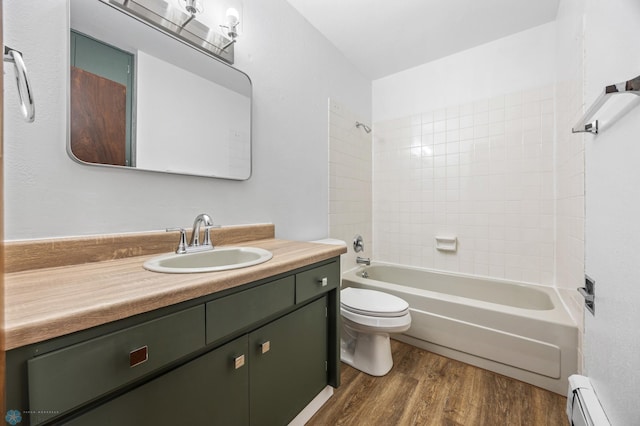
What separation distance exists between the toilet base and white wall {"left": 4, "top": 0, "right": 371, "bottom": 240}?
0.81 meters

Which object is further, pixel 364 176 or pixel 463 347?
pixel 364 176

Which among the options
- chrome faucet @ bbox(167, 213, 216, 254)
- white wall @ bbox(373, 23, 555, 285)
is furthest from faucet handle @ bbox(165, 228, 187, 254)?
white wall @ bbox(373, 23, 555, 285)

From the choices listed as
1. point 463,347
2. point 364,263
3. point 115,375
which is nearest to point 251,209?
point 115,375

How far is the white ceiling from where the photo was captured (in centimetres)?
180

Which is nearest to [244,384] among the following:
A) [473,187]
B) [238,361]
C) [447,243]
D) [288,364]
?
[238,361]

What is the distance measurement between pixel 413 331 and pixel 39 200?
84.9 inches

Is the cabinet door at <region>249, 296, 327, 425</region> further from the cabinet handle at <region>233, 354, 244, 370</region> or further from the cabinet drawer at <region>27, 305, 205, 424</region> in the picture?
the cabinet drawer at <region>27, 305, 205, 424</region>

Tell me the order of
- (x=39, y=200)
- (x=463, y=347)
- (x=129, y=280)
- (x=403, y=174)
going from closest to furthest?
(x=129, y=280) → (x=39, y=200) → (x=463, y=347) → (x=403, y=174)

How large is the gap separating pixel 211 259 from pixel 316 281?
19.6 inches

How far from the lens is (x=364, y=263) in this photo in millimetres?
2498

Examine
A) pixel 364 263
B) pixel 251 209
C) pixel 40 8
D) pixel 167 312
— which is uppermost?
pixel 40 8

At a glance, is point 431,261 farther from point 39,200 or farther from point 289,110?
point 39,200

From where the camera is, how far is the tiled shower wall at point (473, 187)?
206 cm

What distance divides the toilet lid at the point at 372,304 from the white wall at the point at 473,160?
3.33 ft
